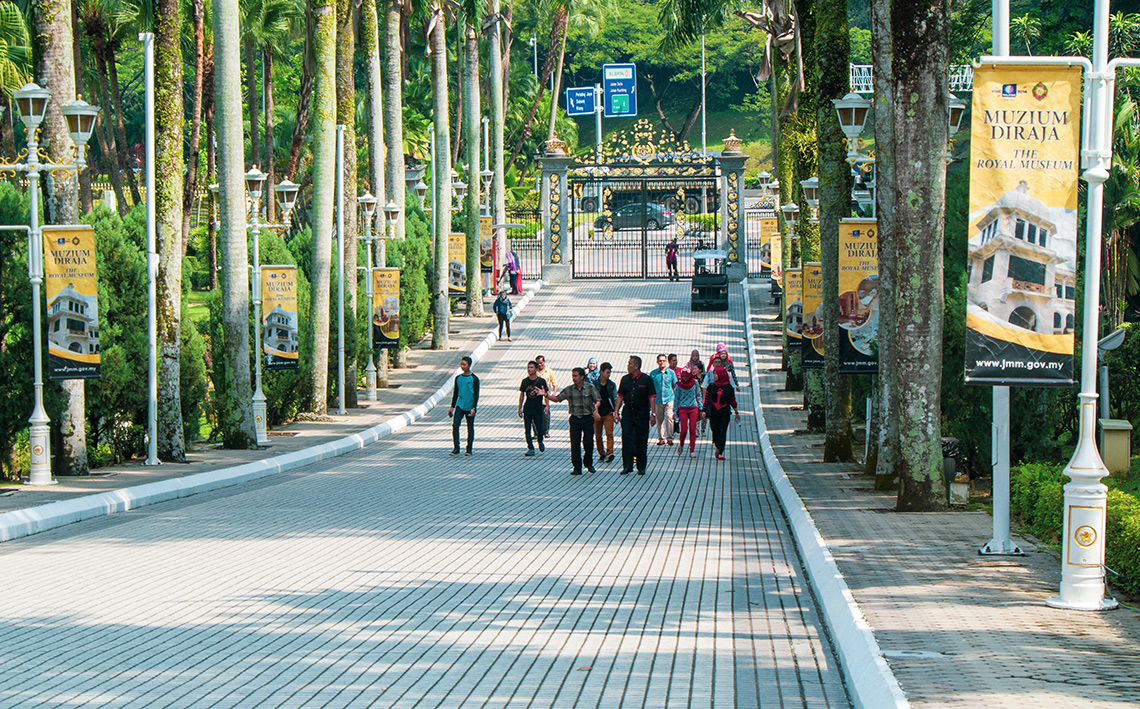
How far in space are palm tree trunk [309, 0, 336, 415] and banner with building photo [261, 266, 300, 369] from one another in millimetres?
3142

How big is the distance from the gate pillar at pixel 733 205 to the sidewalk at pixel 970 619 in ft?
129

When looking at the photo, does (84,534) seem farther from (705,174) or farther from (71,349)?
(705,174)

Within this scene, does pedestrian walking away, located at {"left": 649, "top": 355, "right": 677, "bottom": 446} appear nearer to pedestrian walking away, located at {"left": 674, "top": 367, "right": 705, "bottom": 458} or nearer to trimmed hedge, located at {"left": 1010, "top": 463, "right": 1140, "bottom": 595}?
pedestrian walking away, located at {"left": 674, "top": 367, "right": 705, "bottom": 458}

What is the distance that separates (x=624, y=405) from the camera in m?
20.5

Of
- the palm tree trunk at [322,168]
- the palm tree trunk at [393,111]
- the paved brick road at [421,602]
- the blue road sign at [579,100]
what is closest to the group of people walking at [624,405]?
the paved brick road at [421,602]

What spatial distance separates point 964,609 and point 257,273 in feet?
60.3

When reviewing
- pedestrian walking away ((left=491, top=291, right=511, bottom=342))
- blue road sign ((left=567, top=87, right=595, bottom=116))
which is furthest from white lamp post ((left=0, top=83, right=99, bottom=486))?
blue road sign ((left=567, top=87, right=595, bottom=116))

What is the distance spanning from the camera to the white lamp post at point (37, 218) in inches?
674

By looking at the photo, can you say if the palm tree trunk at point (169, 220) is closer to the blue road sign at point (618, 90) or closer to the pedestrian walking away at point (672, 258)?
the pedestrian walking away at point (672, 258)

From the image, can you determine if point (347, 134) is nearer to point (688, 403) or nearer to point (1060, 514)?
point (688, 403)

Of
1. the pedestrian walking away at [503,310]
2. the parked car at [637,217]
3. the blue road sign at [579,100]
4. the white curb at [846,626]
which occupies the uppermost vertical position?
the blue road sign at [579,100]

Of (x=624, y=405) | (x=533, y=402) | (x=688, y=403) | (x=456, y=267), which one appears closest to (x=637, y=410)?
(x=624, y=405)

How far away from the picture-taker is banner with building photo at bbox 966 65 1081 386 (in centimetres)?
1003

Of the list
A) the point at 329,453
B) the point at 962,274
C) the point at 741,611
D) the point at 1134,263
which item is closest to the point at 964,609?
the point at 741,611
